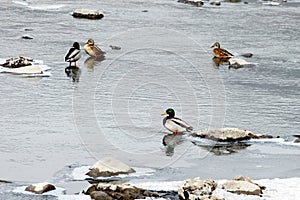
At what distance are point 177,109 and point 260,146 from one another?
7.70 ft

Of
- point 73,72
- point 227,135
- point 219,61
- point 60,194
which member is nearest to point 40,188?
point 60,194

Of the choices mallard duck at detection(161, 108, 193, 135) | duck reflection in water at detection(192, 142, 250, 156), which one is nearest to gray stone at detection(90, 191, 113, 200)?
duck reflection in water at detection(192, 142, 250, 156)

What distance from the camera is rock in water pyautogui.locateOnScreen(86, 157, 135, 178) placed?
9.64 m

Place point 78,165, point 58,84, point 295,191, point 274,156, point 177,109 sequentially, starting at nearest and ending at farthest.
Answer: point 295,191 → point 78,165 → point 274,156 → point 177,109 → point 58,84

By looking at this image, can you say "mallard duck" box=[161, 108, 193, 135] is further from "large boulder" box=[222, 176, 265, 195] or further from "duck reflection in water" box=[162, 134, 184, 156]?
"large boulder" box=[222, 176, 265, 195]

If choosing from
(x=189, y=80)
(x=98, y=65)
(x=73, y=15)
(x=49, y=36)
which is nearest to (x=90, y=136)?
(x=189, y=80)

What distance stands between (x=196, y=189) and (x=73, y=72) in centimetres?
815

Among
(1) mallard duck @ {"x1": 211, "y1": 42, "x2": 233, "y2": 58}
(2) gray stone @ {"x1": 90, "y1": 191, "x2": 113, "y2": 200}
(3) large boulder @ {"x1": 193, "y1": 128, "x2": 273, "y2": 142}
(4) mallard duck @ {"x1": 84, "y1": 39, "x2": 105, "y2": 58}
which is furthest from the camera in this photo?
(1) mallard duck @ {"x1": 211, "y1": 42, "x2": 233, "y2": 58}

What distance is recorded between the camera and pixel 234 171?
1005cm

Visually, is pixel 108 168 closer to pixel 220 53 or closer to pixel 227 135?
pixel 227 135

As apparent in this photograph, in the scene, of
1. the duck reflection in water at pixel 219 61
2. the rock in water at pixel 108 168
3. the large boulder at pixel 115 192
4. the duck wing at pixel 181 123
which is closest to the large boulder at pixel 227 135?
the duck wing at pixel 181 123

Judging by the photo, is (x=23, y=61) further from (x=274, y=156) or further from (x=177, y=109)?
→ (x=274, y=156)

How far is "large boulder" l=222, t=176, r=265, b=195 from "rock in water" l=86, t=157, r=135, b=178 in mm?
1403

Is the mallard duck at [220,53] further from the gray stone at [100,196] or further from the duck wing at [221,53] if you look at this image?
the gray stone at [100,196]
